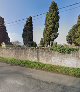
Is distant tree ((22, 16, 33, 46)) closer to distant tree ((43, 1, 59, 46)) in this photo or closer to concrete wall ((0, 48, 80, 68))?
distant tree ((43, 1, 59, 46))

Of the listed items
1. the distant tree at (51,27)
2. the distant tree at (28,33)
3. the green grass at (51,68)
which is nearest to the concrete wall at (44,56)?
the green grass at (51,68)

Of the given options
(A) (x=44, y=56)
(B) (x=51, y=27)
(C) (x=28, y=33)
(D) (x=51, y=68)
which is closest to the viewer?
(D) (x=51, y=68)

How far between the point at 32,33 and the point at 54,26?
11.4m

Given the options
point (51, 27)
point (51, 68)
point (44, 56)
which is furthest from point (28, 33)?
point (51, 68)

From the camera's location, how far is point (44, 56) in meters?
22.8

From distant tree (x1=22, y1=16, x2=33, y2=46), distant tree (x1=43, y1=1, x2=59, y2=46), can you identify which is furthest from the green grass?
distant tree (x1=22, y1=16, x2=33, y2=46)

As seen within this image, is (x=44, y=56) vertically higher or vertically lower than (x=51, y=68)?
higher

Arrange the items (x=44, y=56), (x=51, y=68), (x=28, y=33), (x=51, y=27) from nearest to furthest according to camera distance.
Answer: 1. (x=51, y=68)
2. (x=44, y=56)
3. (x=51, y=27)
4. (x=28, y=33)

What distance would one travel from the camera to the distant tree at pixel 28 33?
4862 centimetres

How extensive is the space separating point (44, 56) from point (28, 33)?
87.3 ft

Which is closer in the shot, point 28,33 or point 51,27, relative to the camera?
point 51,27

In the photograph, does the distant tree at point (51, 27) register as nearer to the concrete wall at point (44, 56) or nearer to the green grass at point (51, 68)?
the concrete wall at point (44, 56)

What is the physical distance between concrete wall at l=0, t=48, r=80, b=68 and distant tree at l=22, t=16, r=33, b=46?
20.0 m

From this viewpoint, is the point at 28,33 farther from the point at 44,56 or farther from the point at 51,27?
the point at 44,56
